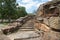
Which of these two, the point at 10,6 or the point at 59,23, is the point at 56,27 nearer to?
the point at 59,23

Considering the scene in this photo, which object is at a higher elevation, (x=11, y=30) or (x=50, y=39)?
(x=50, y=39)

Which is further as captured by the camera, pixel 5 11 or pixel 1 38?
pixel 5 11

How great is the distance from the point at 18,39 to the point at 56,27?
1.49 meters

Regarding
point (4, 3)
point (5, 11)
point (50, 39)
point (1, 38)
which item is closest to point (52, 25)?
point (50, 39)

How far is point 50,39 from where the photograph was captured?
1.95 m

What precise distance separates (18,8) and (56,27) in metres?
22.0

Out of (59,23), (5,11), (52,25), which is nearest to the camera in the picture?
(59,23)

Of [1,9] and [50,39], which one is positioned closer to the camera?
[50,39]

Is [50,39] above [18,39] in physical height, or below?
above

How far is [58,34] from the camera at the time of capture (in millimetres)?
1854

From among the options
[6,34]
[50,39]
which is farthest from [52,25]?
[6,34]

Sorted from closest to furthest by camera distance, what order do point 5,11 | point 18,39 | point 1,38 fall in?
point 18,39, point 1,38, point 5,11

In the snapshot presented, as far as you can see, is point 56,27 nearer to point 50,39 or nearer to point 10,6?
point 50,39

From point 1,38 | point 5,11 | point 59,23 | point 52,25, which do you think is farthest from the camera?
point 5,11
